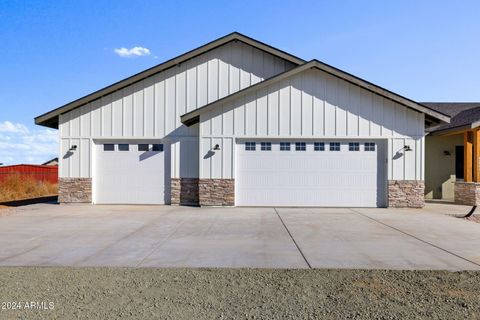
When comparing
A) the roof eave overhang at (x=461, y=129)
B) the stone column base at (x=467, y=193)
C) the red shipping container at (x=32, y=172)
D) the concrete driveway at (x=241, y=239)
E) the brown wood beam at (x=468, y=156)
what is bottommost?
the concrete driveway at (x=241, y=239)

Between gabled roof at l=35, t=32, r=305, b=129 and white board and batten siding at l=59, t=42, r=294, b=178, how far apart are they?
0.22 m

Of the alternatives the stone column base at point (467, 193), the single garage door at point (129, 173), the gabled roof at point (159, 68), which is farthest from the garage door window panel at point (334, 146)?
the single garage door at point (129, 173)

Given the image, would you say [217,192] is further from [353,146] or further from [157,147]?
[353,146]

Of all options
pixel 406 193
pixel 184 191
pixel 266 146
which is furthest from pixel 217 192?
pixel 406 193

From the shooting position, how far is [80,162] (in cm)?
1504

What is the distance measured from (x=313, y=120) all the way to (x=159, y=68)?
6770 millimetres

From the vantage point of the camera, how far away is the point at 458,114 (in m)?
19.5

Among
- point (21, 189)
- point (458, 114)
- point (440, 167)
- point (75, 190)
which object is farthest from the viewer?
point (21, 189)

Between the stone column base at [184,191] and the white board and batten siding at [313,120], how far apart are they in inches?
35.6

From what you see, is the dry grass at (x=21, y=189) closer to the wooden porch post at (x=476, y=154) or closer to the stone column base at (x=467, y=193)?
the stone column base at (x=467, y=193)

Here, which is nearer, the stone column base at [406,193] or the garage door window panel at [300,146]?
the stone column base at [406,193]

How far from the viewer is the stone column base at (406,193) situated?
1389 centimetres

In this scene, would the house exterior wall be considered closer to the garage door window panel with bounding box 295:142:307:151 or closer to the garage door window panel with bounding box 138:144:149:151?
the garage door window panel with bounding box 295:142:307:151

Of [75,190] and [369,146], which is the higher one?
[369,146]
